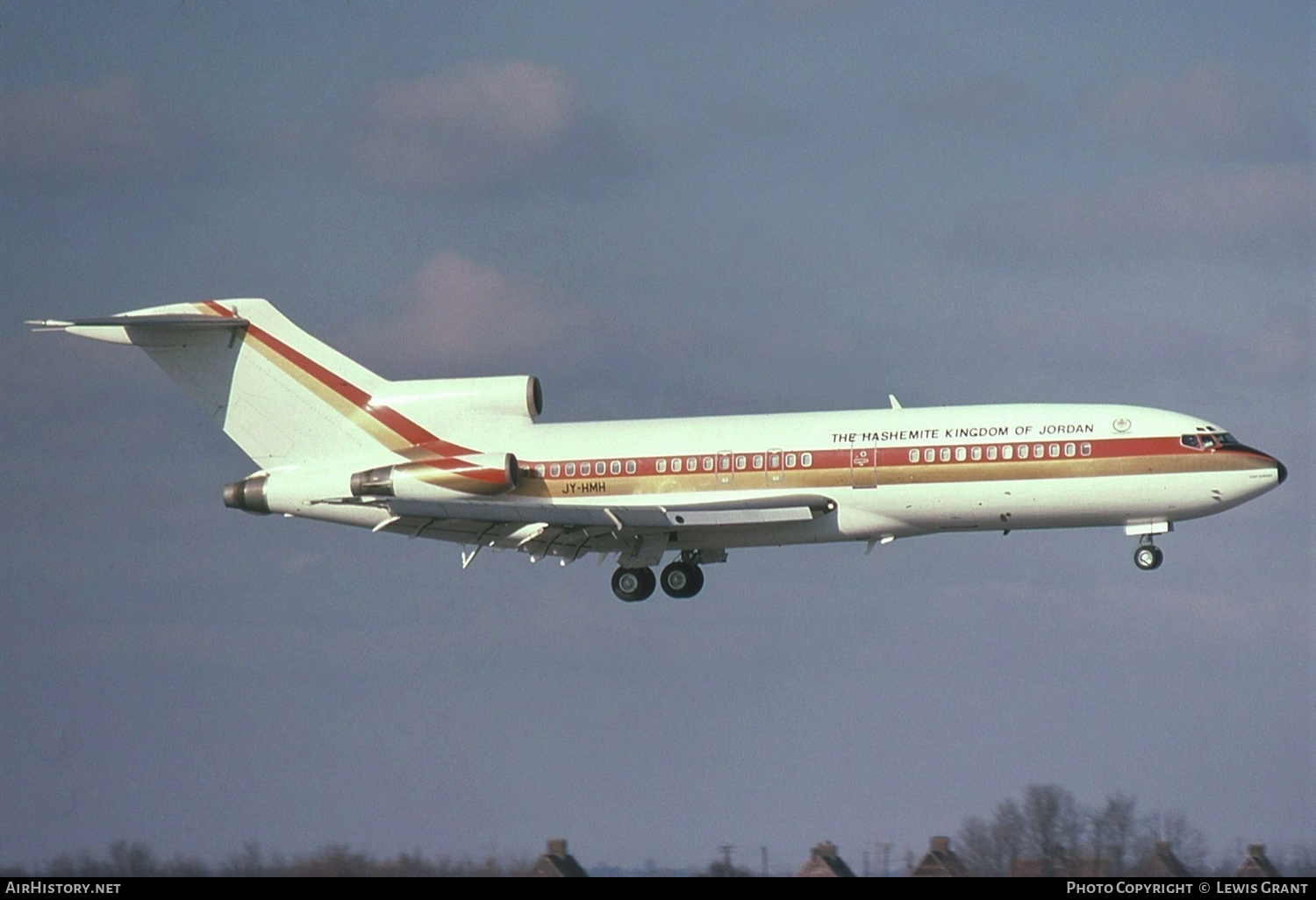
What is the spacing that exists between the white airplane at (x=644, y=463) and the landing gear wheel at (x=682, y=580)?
0.14 feet

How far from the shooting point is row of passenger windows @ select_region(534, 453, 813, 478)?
45875 mm

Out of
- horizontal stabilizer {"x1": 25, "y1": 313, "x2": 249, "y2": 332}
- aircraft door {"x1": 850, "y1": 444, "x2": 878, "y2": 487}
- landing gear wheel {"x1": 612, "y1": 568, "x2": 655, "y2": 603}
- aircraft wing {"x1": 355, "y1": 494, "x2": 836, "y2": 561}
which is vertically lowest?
landing gear wheel {"x1": 612, "y1": 568, "x2": 655, "y2": 603}

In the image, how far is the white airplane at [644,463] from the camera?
44.4m

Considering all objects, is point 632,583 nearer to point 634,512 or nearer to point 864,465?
point 634,512

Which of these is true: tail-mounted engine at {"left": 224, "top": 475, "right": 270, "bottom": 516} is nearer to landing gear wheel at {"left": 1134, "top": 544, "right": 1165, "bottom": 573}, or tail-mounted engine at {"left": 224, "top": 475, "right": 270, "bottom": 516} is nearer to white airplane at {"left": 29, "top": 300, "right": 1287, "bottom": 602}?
white airplane at {"left": 29, "top": 300, "right": 1287, "bottom": 602}

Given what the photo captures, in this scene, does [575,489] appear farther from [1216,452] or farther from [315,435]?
[1216,452]

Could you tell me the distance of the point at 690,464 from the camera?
46.5m

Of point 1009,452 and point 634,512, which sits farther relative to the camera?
point 634,512

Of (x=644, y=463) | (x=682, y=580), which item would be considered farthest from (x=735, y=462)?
(x=682, y=580)

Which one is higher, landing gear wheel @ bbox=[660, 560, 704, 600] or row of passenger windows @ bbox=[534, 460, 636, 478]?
row of passenger windows @ bbox=[534, 460, 636, 478]

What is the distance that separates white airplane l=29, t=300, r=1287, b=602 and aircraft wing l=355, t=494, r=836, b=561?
0.17 ft

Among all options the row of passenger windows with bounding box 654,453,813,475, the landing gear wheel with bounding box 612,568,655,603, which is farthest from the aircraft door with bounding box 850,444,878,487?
the landing gear wheel with bounding box 612,568,655,603

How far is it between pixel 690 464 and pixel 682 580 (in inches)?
142
